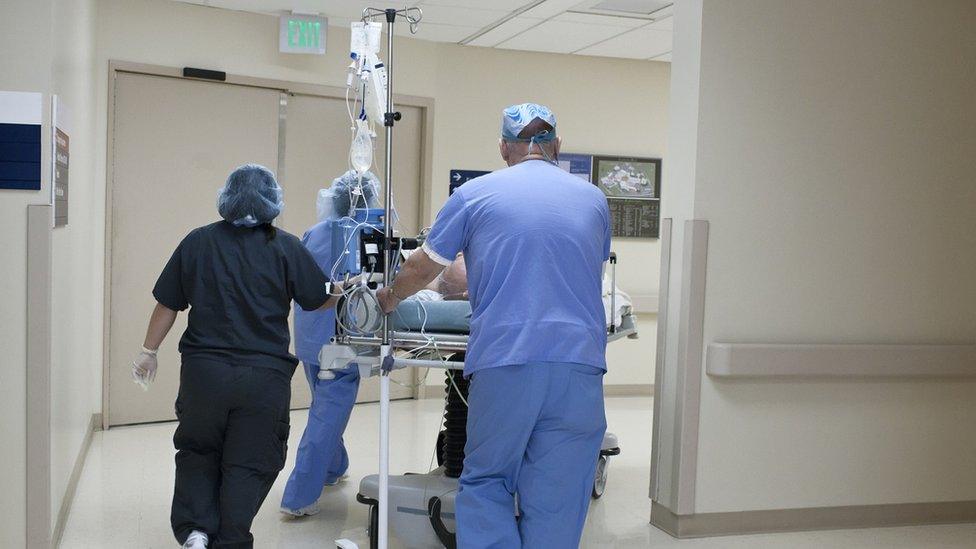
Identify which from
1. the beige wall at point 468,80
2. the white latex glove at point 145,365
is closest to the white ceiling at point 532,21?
the beige wall at point 468,80

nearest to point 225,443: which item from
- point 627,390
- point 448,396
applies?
point 448,396

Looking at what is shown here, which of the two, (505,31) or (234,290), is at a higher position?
(505,31)

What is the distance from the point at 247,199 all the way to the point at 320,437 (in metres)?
1.15

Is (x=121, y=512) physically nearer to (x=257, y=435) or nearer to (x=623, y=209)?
(x=257, y=435)

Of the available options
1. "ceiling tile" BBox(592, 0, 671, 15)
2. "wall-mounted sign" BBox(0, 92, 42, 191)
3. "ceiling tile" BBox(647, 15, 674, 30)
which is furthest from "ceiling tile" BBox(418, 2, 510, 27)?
"wall-mounted sign" BBox(0, 92, 42, 191)

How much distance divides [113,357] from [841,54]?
13.7ft

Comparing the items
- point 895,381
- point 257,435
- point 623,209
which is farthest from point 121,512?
point 623,209

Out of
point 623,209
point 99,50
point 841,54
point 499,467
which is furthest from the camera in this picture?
point 623,209

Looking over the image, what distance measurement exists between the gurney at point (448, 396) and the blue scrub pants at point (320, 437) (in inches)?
17.9

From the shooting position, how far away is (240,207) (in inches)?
125

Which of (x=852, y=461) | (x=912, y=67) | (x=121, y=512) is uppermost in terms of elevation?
(x=912, y=67)

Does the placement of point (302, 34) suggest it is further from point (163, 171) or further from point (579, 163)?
point (579, 163)

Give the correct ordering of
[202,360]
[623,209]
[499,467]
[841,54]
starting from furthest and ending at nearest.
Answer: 1. [623,209]
2. [841,54]
3. [202,360]
4. [499,467]

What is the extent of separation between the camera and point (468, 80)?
676 centimetres
